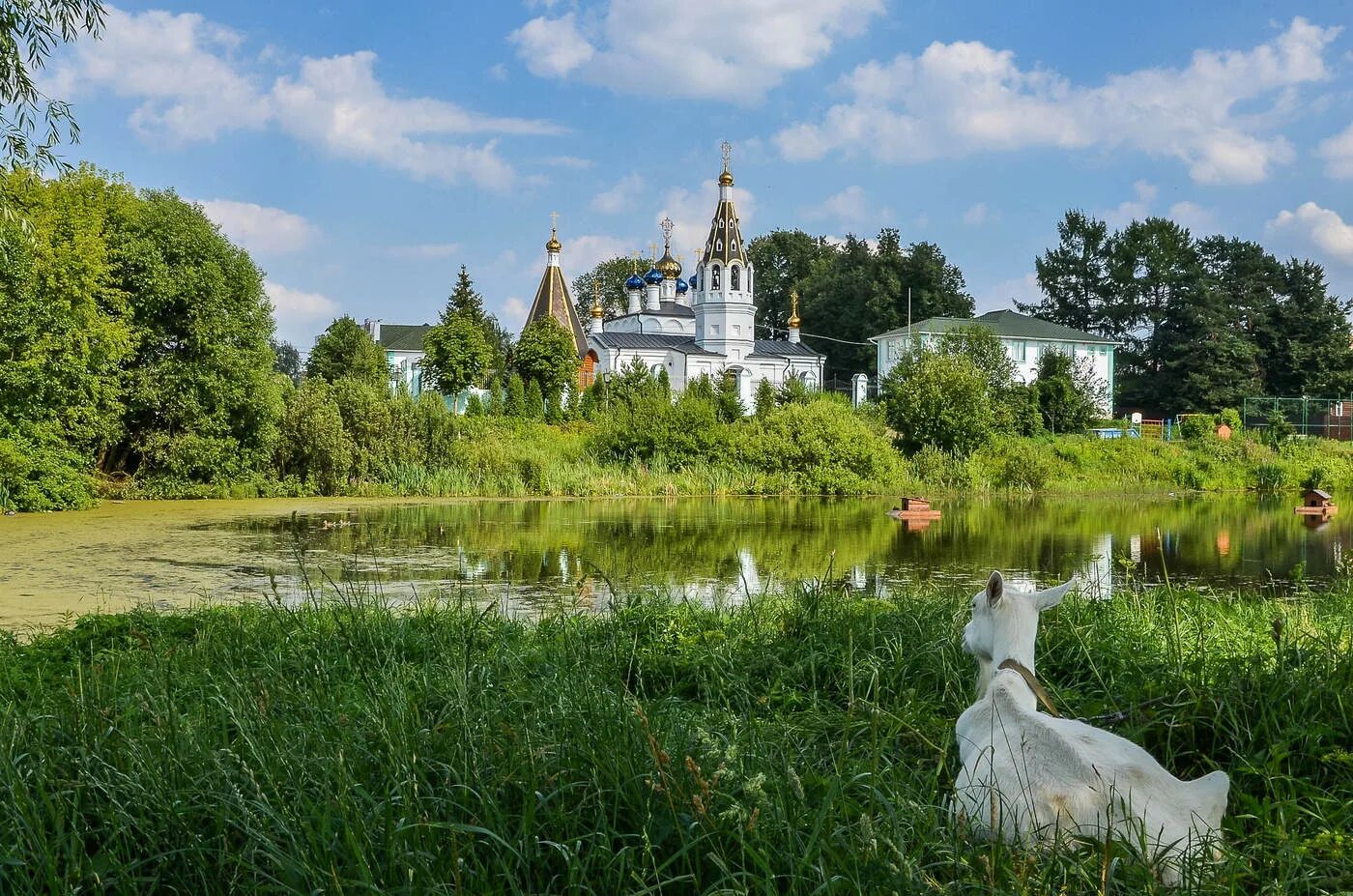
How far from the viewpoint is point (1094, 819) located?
2455 millimetres

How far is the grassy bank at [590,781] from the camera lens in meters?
2.29

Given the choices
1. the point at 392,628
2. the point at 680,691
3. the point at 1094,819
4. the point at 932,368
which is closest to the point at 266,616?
the point at 392,628

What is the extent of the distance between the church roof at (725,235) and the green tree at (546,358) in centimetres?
2097

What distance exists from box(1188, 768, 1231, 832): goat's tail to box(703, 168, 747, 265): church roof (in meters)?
62.0

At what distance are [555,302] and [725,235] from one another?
1369 centimetres

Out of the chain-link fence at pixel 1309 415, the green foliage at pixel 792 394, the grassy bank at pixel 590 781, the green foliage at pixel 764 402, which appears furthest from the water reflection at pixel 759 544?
the chain-link fence at pixel 1309 415

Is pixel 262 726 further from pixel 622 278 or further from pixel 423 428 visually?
pixel 622 278

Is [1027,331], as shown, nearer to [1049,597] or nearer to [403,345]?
[403,345]

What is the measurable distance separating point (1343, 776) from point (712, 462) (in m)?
24.2

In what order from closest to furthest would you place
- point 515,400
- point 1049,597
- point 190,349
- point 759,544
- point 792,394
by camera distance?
point 1049,597
point 759,544
point 190,349
point 792,394
point 515,400

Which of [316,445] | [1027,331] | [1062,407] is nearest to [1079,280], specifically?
[1027,331]

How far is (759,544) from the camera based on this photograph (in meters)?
15.7

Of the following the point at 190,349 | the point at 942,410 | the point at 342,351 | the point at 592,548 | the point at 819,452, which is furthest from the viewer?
the point at 342,351

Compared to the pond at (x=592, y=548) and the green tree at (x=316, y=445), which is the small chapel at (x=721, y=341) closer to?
the green tree at (x=316, y=445)
